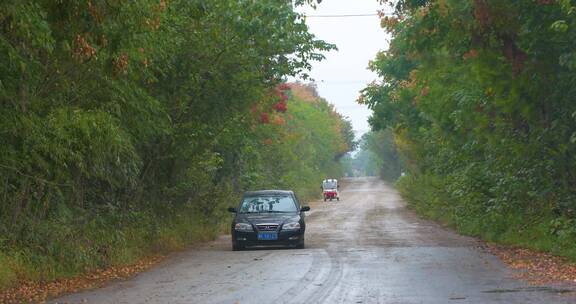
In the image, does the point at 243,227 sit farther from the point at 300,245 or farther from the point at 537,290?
the point at 537,290

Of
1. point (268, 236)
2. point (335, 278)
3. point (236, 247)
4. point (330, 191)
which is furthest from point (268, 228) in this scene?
point (330, 191)

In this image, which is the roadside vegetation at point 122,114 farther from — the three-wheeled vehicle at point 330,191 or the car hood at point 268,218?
the three-wheeled vehicle at point 330,191

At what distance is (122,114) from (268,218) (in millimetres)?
5327

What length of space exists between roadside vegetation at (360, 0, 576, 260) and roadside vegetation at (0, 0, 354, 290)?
3895mm

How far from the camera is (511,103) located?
18953 millimetres

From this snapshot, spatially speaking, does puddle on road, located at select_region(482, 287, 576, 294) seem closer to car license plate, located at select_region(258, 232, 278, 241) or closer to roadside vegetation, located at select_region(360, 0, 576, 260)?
roadside vegetation, located at select_region(360, 0, 576, 260)

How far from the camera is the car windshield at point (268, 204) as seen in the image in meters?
21.8

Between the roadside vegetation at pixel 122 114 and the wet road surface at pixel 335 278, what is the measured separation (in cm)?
171

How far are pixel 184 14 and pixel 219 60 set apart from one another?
2909 millimetres

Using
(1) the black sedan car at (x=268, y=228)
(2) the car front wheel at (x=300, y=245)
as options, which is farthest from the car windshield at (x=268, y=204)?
(2) the car front wheel at (x=300, y=245)

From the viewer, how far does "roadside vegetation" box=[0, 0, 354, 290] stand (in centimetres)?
1180

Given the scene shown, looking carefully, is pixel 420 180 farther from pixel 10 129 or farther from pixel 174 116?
pixel 10 129

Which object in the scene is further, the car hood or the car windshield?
the car windshield

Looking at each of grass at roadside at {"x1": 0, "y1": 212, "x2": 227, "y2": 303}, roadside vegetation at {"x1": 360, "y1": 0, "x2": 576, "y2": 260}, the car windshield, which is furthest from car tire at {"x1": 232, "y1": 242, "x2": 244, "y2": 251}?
roadside vegetation at {"x1": 360, "y1": 0, "x2": 576, "y2": 260}
